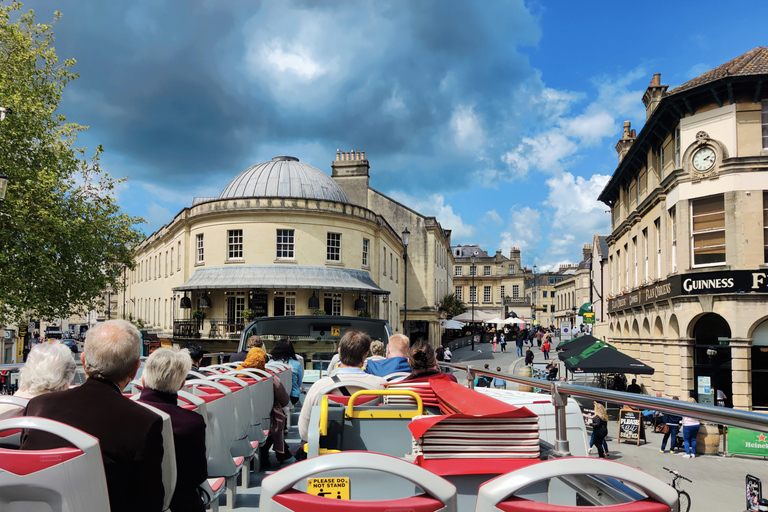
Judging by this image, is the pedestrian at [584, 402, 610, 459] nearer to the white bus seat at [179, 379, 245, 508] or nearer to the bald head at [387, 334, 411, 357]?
the bald head at [387, 334, 411, 357]

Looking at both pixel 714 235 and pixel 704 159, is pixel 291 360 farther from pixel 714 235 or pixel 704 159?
pixel 704 159

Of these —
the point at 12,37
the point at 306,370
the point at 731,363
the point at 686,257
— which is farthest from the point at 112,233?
the point at 731,363

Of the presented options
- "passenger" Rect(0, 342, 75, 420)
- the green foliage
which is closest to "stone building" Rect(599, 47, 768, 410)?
"passenger" Rect(0, 342, 75, 420)

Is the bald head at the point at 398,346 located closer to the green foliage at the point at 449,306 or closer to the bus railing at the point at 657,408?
the bus railing at the point at 657,408

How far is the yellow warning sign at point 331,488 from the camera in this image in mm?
2527

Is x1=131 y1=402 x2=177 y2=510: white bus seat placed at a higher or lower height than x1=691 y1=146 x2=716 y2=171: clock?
lower

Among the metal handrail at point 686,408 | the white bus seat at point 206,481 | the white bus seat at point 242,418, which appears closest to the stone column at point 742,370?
the white bus seat at point 242,418

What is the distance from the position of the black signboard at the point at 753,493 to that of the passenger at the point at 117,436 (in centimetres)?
351

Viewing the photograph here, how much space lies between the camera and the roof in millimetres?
17828

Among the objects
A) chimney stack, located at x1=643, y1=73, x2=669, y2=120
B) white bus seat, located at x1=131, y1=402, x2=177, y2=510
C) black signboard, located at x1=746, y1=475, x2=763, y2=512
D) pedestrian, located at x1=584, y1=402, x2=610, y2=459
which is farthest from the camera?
chimney stack, located at x1=643, y1=73, x2=669, y2=120

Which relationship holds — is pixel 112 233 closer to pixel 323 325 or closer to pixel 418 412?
pixel 323 325

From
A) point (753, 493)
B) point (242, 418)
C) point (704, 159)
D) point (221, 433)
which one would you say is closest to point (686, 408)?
point (753, 493)

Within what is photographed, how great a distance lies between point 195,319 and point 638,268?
22857 mm

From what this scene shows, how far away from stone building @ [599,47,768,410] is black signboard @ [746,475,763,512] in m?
15.9
